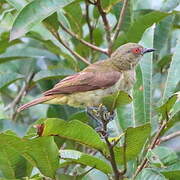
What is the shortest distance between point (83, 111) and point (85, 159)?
1.14 meters

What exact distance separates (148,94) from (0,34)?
1.44 m

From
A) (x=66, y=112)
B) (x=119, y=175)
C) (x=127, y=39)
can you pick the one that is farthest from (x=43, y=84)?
(x=119, y=175)

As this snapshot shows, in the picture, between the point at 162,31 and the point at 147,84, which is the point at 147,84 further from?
the point at 162,31

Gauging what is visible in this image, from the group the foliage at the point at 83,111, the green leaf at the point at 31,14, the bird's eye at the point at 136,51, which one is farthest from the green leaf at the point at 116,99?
the bird's eye at the point at 136,51

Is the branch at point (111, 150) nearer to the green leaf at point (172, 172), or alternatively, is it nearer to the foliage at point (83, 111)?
the foliage at point (83, 111)

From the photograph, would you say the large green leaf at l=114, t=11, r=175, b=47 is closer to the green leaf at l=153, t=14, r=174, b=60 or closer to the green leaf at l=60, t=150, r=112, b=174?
the green leaf at l=153, t=14, r=174, b=60

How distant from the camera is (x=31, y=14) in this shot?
3574 millimetres

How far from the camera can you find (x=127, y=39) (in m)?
4.52

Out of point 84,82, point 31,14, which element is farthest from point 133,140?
point 84,82

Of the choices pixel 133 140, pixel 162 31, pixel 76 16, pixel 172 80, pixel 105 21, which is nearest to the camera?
pixel 133 140

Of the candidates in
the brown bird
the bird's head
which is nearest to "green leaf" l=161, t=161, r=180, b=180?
the brown bird

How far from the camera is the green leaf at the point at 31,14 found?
3.49 meters

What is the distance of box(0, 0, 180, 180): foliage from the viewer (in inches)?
117

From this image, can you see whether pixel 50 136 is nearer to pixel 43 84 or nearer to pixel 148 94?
pixel 148 94
